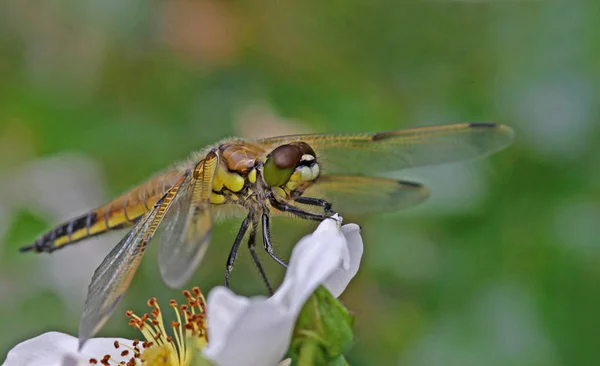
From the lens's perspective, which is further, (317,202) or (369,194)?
(369,194)

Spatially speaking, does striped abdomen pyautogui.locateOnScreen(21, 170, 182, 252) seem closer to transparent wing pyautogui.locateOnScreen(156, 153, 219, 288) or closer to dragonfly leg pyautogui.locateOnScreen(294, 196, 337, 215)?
transparent wing pyautogui.locateOnScreen(156, 153, 219, 288)

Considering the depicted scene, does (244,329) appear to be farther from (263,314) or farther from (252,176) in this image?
(252,176)

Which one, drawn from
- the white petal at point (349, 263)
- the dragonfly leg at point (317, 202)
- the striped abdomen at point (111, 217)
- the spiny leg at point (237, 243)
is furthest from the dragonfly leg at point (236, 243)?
the white petal at point (349, 263)

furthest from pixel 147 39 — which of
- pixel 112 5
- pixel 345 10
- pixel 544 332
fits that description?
pixel 544 332

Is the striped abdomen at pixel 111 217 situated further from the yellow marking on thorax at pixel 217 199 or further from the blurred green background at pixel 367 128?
the blurred green background at pixel 367 128

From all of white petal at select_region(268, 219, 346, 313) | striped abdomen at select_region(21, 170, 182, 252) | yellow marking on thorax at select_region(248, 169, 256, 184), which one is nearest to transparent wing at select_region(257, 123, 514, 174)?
yellow marking on thorax at select_region(248, 169, 256, 184)

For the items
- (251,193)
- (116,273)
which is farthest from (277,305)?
(251,193)
